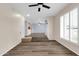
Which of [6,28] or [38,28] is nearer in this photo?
[6,28]

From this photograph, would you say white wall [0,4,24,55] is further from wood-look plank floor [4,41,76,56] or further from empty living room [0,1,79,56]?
wood-look plank floor [4,41,76,56]

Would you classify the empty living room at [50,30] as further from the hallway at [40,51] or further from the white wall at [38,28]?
the white wall at [38,28]

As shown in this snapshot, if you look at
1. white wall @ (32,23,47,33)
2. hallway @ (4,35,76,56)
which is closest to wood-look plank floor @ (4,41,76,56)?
hallway @ (4,35,76,56)

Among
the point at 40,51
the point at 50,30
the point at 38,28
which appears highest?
the point at 38,28

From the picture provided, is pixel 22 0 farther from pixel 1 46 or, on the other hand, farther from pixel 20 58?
pixel 1 46

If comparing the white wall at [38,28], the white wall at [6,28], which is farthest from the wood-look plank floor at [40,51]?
the white wall at [38,28]

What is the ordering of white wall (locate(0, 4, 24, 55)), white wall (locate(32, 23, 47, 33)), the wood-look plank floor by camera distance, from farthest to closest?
white wall (locate(32, 23, 47, 33))
the wood-look plank floor
white wall (locate(0, 4, 24, 55))

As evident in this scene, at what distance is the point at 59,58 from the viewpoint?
125 cm

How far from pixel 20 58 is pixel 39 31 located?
739 inches

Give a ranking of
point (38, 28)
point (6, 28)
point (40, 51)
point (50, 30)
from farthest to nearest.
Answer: point (38, 28) → point (50, 30) → point (40, 51) → point (6, 28)

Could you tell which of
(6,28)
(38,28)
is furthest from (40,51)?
(38,28)

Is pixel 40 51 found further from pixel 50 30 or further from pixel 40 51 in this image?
pixel 50 30

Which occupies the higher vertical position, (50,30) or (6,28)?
(6,28)

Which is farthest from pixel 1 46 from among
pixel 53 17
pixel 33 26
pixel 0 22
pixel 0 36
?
pixel 33 26
